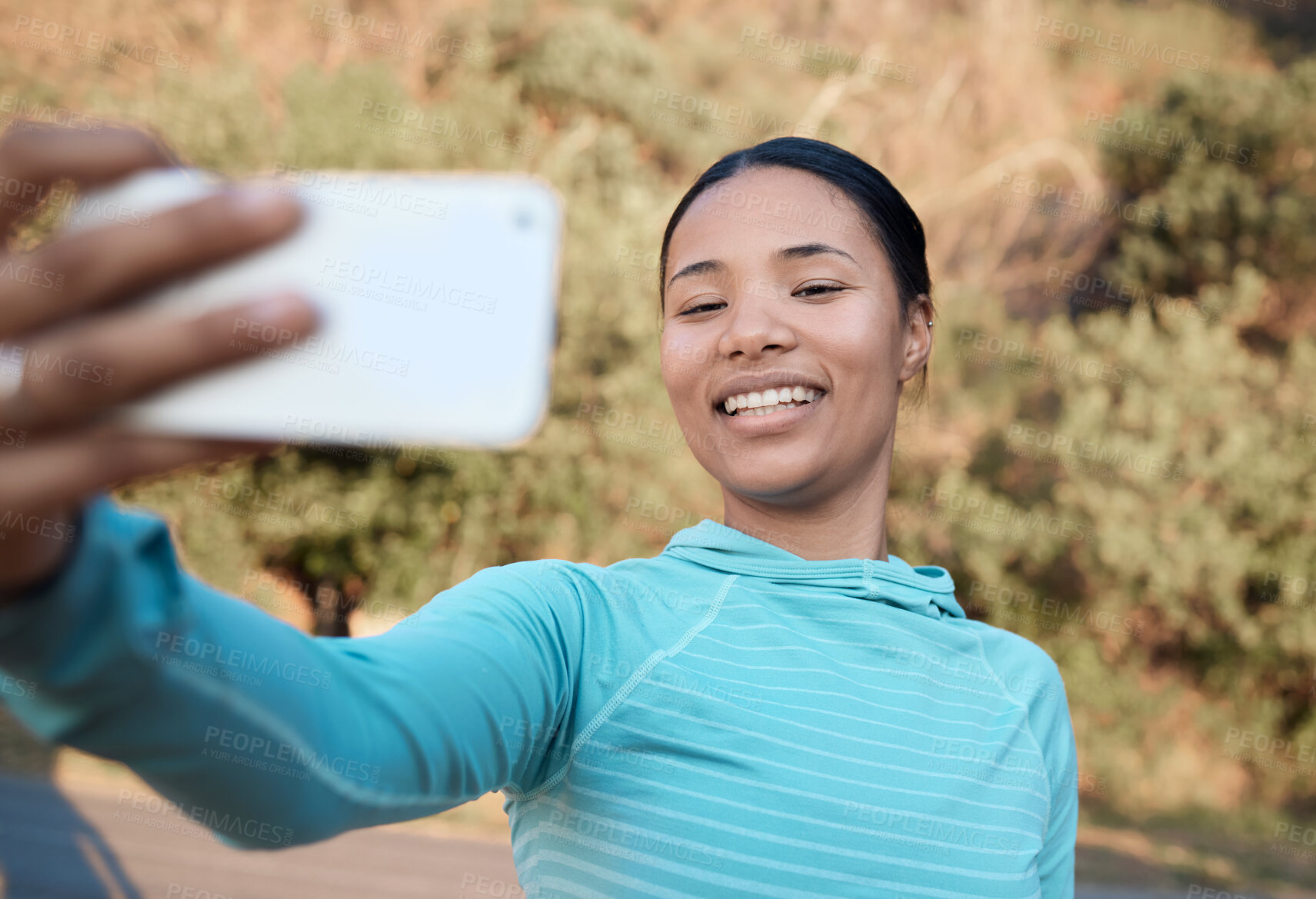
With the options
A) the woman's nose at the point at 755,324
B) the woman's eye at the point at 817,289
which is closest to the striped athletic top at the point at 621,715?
the woman's nose at the point at 755,324

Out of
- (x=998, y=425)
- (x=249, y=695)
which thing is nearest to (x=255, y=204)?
(x=249, y=695)

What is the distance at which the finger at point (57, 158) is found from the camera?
454mm

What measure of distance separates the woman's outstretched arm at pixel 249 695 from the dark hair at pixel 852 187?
859 mm

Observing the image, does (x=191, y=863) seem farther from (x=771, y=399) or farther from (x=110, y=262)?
(x=110, y=262)

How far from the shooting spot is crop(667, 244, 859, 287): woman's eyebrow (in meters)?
1.31

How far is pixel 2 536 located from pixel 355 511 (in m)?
10.4

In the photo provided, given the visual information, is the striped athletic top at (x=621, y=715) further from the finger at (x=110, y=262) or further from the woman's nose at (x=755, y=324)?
the woman's nose at (x=755, y=324)

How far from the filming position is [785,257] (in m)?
1.31

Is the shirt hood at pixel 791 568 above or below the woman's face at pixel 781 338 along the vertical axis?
below

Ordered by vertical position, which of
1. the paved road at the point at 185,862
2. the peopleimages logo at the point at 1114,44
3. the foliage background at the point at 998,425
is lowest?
the paved road at the point at 185,862

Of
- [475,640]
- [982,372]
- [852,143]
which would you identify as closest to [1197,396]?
[982,372]

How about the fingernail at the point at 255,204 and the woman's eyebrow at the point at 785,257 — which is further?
the woman's eyebrow at the point at 785,257

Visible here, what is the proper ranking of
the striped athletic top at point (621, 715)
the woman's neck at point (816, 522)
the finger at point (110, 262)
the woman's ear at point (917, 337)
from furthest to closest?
the woman's ear at point (917, 337), the woman's neck at point (816, 522), the striped athletic top at point (621, 715), the finger at point (110, 262)

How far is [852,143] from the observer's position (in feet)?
41.2
